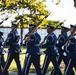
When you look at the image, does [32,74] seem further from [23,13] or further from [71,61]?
[23,13]

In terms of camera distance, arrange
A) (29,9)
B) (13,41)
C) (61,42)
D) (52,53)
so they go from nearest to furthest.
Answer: (52,53) → (61,42) → (13,41) → (29,9)

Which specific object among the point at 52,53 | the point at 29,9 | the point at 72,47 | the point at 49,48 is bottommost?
the point at 29,9

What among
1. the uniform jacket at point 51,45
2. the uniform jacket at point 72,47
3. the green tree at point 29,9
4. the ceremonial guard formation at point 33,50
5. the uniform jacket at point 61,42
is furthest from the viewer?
the green tree at point 29,9

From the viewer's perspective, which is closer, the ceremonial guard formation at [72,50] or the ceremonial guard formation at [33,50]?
the ceremonial guard formation at [72,50]

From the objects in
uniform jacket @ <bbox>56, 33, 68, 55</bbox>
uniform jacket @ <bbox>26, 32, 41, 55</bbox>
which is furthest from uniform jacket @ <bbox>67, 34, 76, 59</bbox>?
uniform jacket @ <bbox>26, 32, 41, 55</bbox>

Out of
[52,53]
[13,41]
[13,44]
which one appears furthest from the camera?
[13,44]

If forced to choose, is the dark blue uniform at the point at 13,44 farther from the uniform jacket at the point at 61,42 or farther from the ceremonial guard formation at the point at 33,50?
the uniform jacket at the point at 61,42

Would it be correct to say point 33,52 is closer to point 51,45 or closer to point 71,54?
point 51,45

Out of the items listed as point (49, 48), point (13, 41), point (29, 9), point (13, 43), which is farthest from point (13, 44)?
point (29, 9)

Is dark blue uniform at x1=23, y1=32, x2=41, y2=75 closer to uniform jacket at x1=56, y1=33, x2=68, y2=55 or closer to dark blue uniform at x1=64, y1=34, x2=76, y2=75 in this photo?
uniform jacket at x1=56, y1=33, x2=68, y2=55

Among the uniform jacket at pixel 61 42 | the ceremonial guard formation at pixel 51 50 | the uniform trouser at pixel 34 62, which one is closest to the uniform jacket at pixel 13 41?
the uniform trouser at pixel 34 62

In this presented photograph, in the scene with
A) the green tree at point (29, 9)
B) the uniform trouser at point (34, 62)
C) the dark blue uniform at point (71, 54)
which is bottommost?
the green tree at point (29, 9)

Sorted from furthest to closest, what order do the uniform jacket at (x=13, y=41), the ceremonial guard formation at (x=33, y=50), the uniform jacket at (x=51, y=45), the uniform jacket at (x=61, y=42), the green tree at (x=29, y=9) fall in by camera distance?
the green tree at (x=29, y=9) → the uniform jacket at (x=13, y=41) → the uniform jacket at (x=61, y=42) → the ceremonial guard formation at (x=33, y=50) → the uniform jacket at (x=51, y=45)

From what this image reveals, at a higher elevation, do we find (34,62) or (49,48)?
(49,48)
